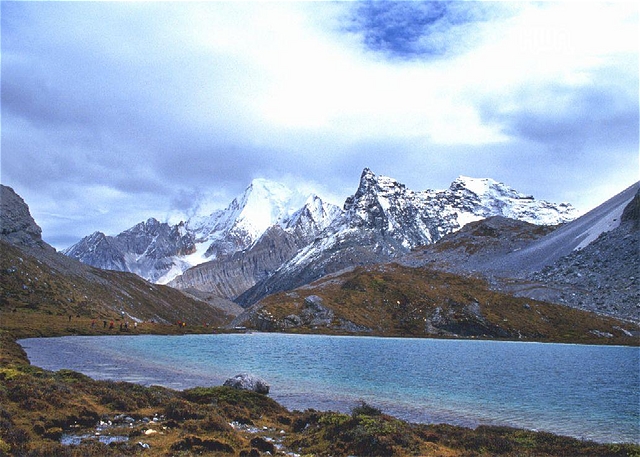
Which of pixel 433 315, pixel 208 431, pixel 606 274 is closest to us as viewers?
pixel 208 431

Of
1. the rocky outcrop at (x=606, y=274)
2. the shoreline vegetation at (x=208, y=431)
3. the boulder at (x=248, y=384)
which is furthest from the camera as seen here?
the rocky outcrop at (x=606, y=274)

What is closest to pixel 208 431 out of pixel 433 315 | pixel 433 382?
pixel 433 382

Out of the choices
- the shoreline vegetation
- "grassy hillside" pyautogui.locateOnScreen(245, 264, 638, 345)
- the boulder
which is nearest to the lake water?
the boulder

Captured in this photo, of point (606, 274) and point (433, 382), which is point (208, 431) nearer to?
point (433, 382)

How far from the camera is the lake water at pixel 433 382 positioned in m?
34.3

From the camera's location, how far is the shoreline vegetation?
1981 centimetres

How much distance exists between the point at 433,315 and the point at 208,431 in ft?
517

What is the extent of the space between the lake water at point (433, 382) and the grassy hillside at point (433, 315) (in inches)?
2847

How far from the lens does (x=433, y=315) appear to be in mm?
171250

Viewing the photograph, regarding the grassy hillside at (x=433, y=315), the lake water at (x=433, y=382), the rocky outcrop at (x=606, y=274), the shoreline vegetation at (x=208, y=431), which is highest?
the rocky outcrop at (x=606, y=274)

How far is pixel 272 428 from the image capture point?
1053 inches

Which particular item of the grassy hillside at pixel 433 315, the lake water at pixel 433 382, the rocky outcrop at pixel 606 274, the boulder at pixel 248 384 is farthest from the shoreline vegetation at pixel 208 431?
the rocky outcrop at pixel 606 274

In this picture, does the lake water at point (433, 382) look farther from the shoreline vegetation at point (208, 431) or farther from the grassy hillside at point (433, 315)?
the grassy hillside at point (433, 315)

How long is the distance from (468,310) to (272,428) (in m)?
154
